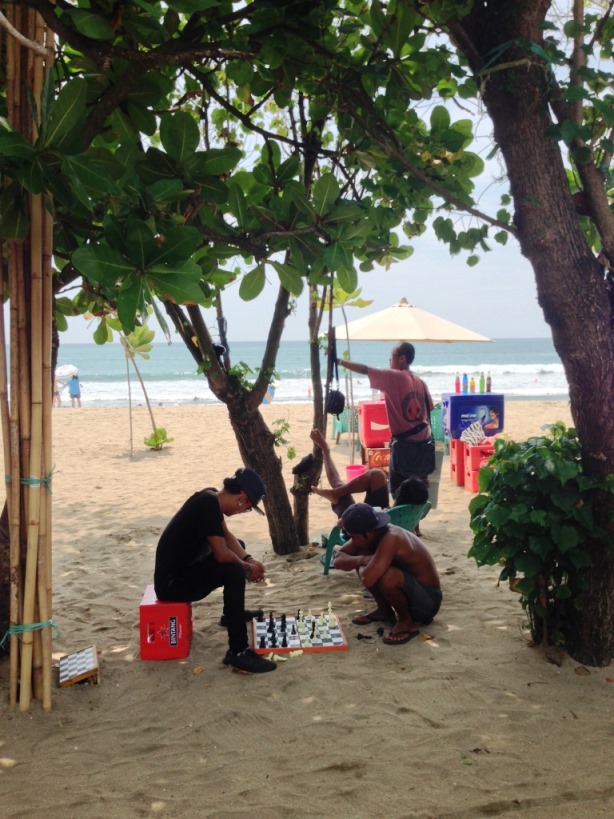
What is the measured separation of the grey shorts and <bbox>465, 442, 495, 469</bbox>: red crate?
12.8 ft

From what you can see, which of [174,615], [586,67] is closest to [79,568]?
[174,615]

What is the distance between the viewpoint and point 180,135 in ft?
9.22

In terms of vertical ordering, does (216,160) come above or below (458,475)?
above

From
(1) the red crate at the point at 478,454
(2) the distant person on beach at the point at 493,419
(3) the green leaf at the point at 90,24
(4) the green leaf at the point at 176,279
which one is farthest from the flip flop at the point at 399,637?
(2) the distant person on beach at the point at 493,419

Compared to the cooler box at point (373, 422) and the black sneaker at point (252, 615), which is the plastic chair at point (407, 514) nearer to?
the black sneaker at point (252, 615)

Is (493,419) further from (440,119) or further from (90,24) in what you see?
(90,24)

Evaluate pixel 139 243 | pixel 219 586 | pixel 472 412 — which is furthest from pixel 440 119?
pixel 472 412

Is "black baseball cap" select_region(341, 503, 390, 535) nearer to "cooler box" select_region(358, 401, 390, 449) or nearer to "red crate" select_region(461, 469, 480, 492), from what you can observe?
"red crate" select_region(461, 469, 480, 492)

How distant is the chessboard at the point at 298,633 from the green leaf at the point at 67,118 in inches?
103

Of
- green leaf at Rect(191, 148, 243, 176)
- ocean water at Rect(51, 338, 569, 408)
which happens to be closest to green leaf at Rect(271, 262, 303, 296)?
green leaf at Rect(191, 148, 243, 176)

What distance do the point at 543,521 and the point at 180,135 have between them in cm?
232

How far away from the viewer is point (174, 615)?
365 centimetres

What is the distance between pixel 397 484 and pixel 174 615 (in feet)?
8.39

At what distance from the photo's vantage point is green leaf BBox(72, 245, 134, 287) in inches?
92.4
